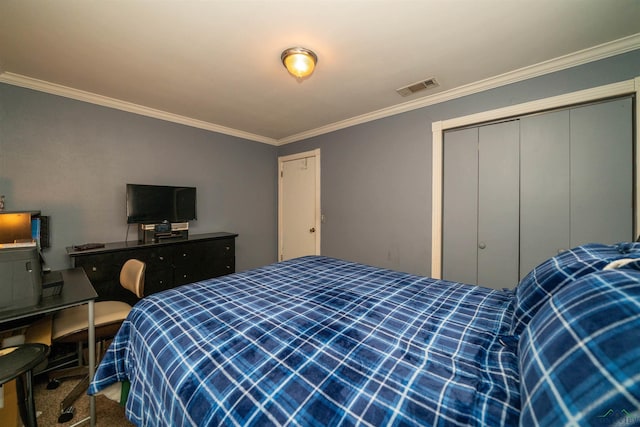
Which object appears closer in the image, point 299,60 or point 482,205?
point 299,60

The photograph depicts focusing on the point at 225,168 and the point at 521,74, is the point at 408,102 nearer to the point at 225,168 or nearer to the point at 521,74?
the point at 521,74

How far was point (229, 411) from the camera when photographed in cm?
69

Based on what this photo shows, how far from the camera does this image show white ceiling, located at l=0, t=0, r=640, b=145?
148cm

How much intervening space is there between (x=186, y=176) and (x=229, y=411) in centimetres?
331

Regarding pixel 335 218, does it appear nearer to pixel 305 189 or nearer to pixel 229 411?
pixel 305 189

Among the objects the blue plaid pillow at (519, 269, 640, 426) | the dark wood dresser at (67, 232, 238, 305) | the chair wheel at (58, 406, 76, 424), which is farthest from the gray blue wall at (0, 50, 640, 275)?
the blue plaid pillow at (519, 269, 640, 426)

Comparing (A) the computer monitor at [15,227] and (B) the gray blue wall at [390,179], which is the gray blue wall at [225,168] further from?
(A) the computer monitor at [15,227]

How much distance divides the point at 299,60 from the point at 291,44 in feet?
0.38

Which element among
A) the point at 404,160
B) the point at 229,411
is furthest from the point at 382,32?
the point at 229,411

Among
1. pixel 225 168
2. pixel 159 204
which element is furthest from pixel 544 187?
pixel 159 204

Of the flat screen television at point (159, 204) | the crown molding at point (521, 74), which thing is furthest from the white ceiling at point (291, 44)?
the flat screen television at point (159, 204)

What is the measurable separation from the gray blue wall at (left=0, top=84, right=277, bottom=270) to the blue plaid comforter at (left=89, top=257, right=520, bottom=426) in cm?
204

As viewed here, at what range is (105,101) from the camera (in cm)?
268

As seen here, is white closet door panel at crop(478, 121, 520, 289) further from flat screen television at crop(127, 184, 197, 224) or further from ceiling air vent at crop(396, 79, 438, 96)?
flat screen television at crop(127, 184, 197, 224)
